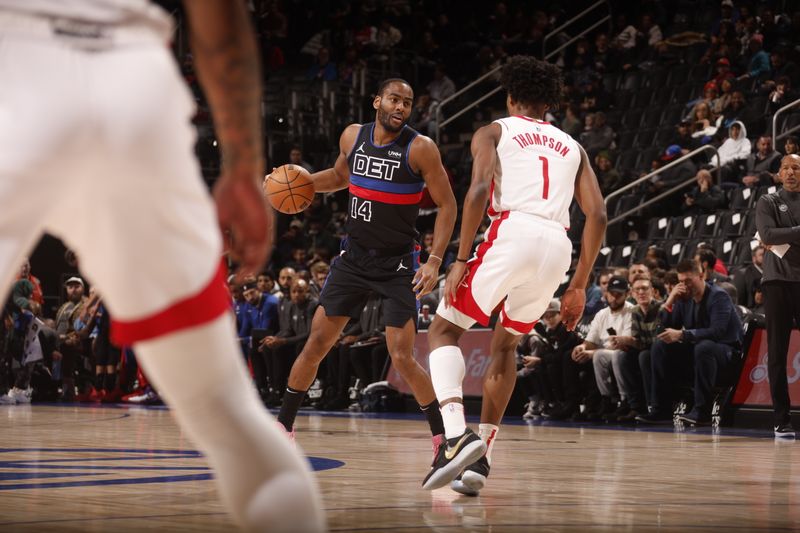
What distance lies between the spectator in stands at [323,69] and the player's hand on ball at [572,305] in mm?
15423

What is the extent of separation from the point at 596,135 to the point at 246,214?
1515cm

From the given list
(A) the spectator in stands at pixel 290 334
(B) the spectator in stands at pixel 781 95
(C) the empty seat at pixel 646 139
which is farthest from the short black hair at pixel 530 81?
(C) the empty seat at pixel 646 139

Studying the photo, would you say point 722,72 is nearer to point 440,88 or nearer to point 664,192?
point 664,192

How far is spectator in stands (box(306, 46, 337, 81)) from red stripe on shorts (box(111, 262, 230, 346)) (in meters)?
18.8

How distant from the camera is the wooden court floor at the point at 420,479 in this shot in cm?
413

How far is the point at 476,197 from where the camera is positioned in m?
5.41

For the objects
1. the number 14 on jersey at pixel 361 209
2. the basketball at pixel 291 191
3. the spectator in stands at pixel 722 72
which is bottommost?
the number 14 on jersey at pixel 361 209

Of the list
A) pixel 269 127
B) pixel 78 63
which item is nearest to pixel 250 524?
pixel 78 63

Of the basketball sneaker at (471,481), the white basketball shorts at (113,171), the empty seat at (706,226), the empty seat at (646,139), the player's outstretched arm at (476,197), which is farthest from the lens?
the empty seat at (646,139)

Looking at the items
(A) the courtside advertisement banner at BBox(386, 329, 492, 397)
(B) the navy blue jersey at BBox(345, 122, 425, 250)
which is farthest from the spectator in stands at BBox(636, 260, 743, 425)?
(B) the navy blue jersey at BBox(345, 122, 425, 250)

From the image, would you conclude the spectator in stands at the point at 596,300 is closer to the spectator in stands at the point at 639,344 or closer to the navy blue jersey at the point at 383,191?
the spectator in stands at the point at 639,344

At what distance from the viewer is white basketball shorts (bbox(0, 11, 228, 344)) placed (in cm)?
195

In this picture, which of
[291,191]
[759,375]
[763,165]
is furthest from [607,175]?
[291,191]

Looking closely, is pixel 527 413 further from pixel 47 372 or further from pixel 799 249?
pixel 47 372
